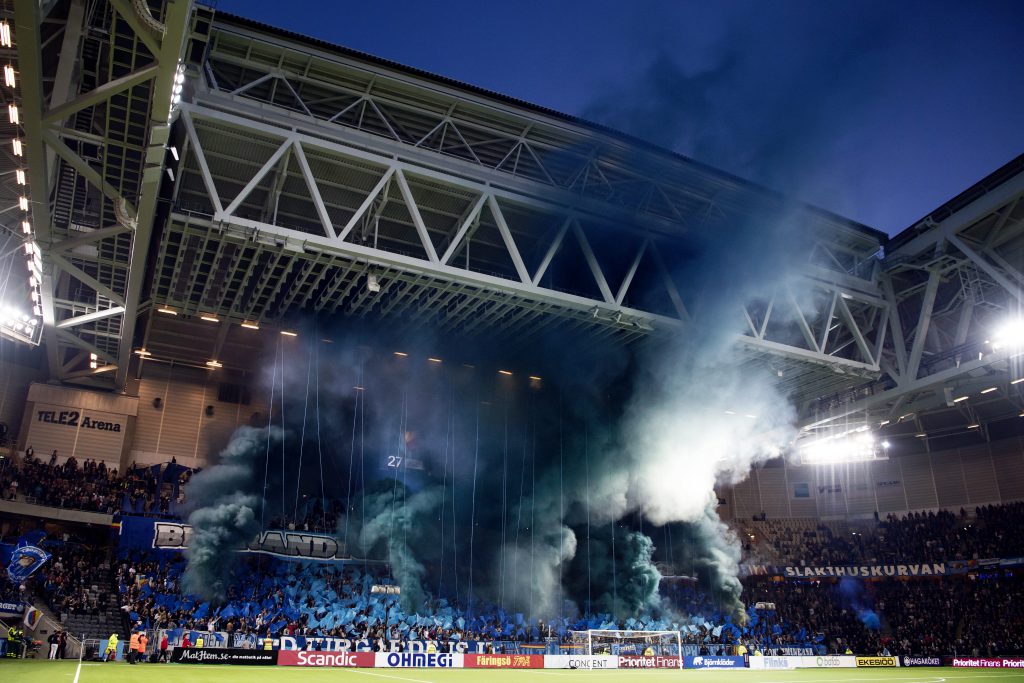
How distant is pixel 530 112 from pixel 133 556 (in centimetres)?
2608

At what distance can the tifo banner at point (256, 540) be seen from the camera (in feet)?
105

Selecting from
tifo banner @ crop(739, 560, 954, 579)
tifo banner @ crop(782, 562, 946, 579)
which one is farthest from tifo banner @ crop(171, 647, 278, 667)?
tifo banner @ crop(782, 562, 946, 579)

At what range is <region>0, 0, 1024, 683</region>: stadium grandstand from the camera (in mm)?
21750

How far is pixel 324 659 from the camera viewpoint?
2542 cm

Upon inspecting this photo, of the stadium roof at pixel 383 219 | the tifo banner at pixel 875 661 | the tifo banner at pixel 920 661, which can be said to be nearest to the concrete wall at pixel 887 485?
Result: the tifo banner at pixel 920 661

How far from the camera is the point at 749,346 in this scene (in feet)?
95.0

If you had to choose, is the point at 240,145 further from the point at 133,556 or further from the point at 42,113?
the point at 133,556

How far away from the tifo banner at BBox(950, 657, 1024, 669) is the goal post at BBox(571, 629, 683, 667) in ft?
50.7

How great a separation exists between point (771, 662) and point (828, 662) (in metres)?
4.17

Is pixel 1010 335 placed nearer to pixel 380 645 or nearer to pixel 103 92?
pixel 380 645

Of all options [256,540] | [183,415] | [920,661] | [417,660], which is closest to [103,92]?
[417,660]

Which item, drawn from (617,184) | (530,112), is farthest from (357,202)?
(617,184)

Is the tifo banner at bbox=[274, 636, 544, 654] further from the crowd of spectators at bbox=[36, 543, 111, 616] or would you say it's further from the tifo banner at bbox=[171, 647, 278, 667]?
the crowd of spectators at bbox=[36, 543, 111, 616]

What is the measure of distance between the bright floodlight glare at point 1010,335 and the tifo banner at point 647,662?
63.9 feet
